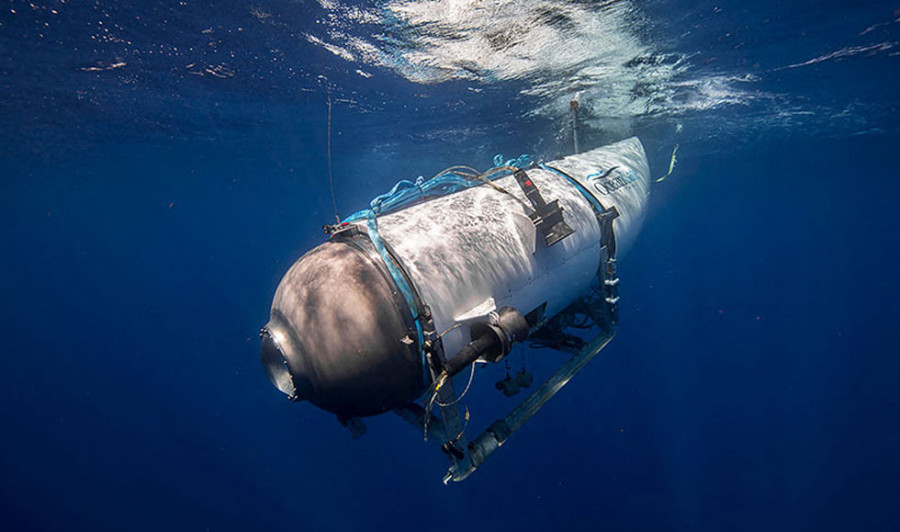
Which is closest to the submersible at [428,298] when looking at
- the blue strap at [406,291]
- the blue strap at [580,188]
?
the blue strap at [406,291]

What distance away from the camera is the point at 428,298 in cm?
278

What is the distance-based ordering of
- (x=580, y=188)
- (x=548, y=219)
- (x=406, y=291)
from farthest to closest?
1. (x=580, y=188)
2. (x=548, y=219)
3. (x=406, y=291)

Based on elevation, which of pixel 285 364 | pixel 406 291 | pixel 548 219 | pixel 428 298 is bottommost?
pixel 285 364

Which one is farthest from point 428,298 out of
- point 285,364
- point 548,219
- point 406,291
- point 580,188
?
point 580,188

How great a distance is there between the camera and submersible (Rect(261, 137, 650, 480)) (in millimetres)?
2592

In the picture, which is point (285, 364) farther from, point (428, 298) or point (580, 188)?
point (580, 188)

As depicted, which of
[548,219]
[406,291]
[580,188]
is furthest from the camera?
[580,188]

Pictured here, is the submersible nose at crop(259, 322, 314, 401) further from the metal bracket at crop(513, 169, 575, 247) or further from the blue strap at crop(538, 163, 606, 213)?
the blue strap at crop(538, 163, 606, 213)

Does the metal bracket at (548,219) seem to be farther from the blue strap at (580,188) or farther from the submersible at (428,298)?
the blue strap at (580,188)

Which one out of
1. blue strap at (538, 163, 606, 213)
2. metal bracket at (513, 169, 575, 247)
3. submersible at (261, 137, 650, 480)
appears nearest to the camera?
submersible at (261, 137, 650, 480)

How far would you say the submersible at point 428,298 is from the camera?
8.50ft

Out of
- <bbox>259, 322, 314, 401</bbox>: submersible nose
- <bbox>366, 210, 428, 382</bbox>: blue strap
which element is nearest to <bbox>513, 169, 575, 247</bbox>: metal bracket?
<bbox>366, 210, 428, 382</bbox>: blue strap

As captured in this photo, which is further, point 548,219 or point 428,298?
point 548,219

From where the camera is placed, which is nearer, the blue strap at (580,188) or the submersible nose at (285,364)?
the submersible nose at (285,364)
